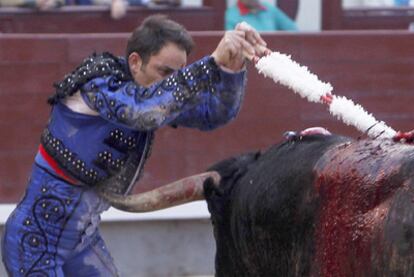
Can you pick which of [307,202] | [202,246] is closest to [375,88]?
[202,246]

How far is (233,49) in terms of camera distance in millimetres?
3121

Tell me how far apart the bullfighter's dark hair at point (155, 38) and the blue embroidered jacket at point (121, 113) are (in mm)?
67

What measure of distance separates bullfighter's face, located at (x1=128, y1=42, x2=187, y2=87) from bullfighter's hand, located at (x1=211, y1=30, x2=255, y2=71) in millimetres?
181

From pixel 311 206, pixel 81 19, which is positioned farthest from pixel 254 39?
pixel 81 19

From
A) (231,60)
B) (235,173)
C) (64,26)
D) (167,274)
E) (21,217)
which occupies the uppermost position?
(231,60)

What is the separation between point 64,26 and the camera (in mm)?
7566

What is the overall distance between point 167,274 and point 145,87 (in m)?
3.24

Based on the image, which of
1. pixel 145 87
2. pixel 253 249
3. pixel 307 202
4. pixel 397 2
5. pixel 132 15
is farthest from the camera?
pixel 397 2

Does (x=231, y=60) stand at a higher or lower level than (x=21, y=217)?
Answer: higher

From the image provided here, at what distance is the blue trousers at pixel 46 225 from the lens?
11.1 feet

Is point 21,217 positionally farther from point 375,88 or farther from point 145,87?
point 375,88

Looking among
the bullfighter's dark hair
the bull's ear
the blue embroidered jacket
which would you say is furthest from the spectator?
the bull's ear

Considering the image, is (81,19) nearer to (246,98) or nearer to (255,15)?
(255,15)

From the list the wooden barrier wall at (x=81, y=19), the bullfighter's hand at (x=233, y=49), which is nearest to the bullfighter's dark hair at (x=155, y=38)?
the bullfighter's hand at (x=233, y=49)
